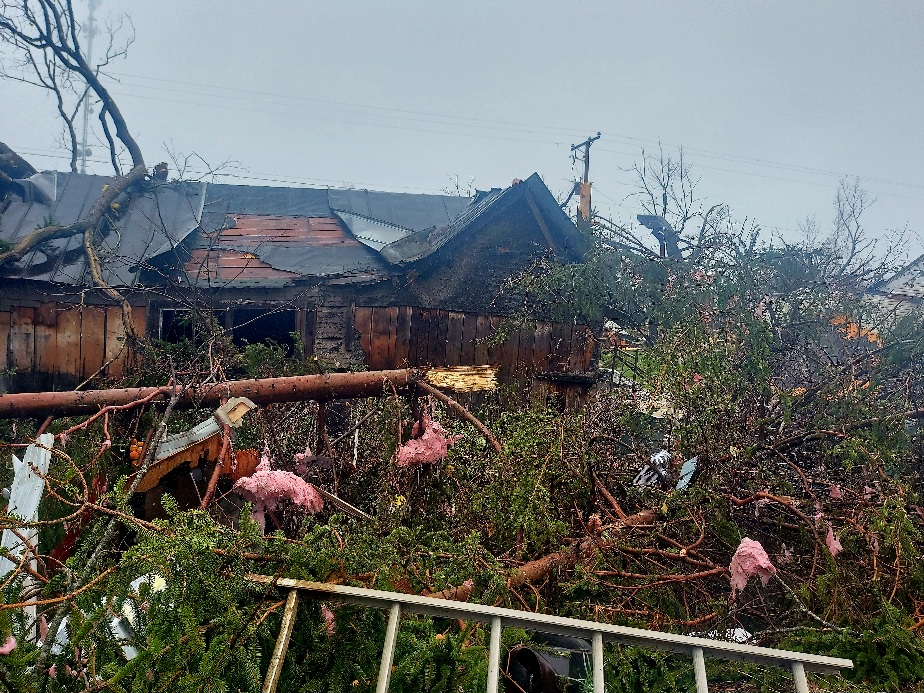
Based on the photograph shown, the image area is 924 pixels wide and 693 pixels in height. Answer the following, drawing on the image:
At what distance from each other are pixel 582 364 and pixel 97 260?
6508 mm

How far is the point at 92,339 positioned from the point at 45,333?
2.00 feet

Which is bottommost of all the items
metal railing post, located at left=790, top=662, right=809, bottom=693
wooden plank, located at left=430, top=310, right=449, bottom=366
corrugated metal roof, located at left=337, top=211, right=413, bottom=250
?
metal railing post, located at left=790, top=662, right=809, bottom=693

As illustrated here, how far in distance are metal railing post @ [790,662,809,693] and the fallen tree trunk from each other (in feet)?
9.27

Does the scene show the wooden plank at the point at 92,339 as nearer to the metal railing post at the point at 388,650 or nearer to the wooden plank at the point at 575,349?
the wooden plank at the point at 575,349

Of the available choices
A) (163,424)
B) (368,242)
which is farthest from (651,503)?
(368,242)

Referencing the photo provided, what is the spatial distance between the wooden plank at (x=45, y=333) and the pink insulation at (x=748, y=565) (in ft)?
26.6

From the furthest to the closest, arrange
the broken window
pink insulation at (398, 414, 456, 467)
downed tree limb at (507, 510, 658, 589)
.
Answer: the broken window < pink insulation at (398, 414, 456, 467) < downed tree limb at (507, 510, 658, 589)

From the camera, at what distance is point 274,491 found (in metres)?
3.20

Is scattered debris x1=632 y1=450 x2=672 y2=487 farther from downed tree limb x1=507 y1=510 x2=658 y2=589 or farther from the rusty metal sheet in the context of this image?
the rusty metal sheet

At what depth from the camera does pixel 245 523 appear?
180 cm

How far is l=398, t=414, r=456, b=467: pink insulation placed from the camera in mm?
3629

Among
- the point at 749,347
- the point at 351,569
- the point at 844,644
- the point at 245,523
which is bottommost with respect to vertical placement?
the point at 844,644

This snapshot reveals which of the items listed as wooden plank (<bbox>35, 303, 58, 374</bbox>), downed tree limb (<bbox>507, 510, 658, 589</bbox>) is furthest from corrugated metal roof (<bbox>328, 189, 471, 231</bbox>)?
downed tree limb (<bbox>507, 510, 658, 589</bbox>)

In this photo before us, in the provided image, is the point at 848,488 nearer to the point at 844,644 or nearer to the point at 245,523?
the point at 844,644
